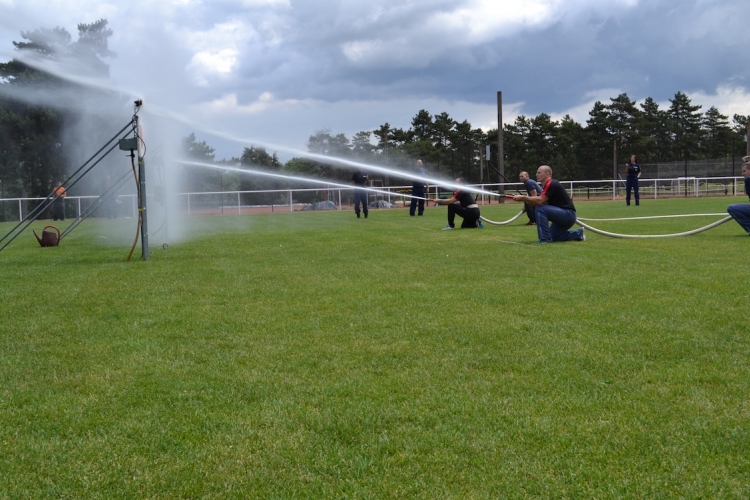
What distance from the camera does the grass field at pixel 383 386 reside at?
3160mm

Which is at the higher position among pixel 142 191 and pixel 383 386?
pixel 142 191

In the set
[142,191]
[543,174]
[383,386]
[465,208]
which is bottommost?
[383,386]

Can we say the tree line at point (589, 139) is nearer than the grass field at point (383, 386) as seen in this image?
No

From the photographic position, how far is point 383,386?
441cm

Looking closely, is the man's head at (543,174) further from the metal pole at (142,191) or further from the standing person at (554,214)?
the metal pole at (142,191)

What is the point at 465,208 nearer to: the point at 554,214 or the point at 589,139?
the point at 554,214

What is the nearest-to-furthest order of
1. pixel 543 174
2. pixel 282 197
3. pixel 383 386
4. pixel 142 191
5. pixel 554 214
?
pixel 383 386, pixel 142 191, pixel 554 214, pixel 543 174, pixel 282 197

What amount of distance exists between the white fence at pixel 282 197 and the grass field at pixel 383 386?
24519 mm

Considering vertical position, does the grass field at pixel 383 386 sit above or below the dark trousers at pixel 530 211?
below

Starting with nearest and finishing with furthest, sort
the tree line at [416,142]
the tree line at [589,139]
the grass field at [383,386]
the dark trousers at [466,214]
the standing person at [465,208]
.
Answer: the grass field at [383,386] < the standing person at [465,208] < the dark trousers at [466,214] < the tree line at [416,142] < the tree line at [589,139]

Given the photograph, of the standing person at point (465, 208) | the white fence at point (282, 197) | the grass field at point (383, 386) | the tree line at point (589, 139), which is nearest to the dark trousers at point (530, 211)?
the standing person at point (465, 208)

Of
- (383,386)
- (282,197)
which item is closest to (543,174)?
(383,386)

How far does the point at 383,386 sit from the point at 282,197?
116 feet

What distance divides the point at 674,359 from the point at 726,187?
141 ft
